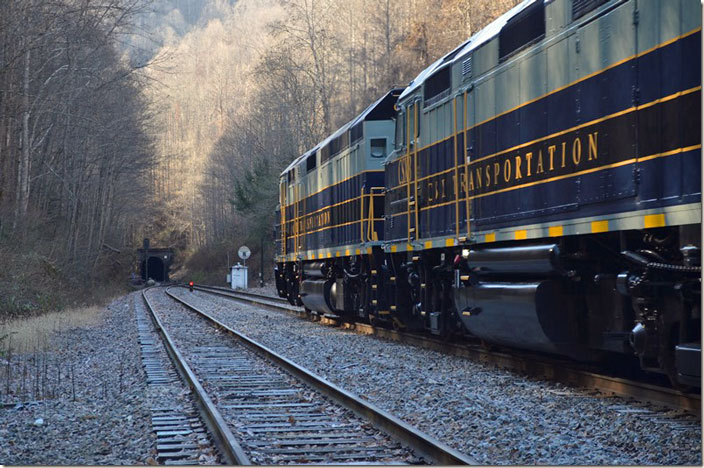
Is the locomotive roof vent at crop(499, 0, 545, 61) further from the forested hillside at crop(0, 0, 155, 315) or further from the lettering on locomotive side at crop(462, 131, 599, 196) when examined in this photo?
the forested hillside at crop(0, 0, 155, 315)

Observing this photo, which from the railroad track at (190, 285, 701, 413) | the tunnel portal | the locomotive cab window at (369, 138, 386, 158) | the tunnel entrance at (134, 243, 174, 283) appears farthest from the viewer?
the tunnel portal

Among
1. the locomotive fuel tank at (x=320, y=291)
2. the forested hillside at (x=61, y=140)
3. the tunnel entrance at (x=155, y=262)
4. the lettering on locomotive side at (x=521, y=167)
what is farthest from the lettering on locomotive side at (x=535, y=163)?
the tunnel entrance at (x=155, y=262)

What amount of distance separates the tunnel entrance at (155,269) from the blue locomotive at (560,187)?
61.9m

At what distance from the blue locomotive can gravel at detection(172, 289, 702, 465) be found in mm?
486

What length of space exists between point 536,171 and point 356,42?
40.5 metres

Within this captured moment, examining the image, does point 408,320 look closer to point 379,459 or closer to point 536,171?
point 536,171

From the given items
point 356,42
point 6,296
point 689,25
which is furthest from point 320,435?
point 356,42

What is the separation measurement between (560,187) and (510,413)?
2419 mm

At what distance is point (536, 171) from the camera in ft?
31.2

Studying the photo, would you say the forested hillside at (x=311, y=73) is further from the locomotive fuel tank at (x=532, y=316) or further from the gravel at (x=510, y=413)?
the locomotive fuel tank at (x=532, y=316)

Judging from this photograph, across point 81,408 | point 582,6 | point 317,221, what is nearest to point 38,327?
point 317,221

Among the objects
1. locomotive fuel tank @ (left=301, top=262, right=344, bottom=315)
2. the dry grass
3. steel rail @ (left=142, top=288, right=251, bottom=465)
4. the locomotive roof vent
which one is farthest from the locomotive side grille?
locomotive fuel tank @ (left=301, top=262, right=344, bottom=315)

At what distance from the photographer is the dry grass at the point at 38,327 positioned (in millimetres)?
15320

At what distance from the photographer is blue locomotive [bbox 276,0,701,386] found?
6.98 m
